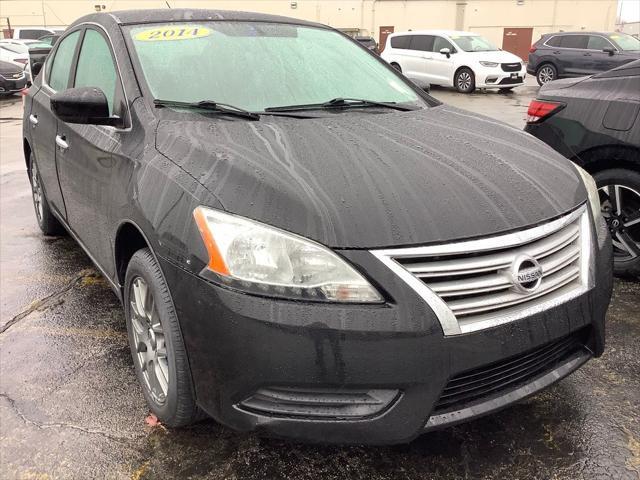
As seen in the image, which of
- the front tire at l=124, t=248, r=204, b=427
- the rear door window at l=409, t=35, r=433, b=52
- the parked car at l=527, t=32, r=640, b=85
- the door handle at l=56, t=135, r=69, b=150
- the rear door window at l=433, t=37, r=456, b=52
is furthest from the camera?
the rear door window at l=409, t=35, r=433, b=52

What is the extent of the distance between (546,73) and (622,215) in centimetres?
1633

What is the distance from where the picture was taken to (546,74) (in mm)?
18141

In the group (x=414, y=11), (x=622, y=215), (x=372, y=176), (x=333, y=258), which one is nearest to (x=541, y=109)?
(x=622, y=215)

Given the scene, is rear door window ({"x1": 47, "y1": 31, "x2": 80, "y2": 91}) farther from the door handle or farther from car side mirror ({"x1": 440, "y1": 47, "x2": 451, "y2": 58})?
car side mirror ({"x1": 440, "y1": 47, "x2": 451, "y2": 58})

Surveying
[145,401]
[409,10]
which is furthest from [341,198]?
[409,10]

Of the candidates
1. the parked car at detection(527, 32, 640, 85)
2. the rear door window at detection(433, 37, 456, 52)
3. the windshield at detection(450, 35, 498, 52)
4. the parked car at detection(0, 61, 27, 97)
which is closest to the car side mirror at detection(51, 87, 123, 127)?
the parked car at detection(0, 61, 27, 97)

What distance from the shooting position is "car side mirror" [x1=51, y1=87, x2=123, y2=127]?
2.43m

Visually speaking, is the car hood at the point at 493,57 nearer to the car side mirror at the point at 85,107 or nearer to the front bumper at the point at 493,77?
the front bumper at the point at 493,77

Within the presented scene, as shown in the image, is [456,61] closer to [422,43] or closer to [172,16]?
[422,43]

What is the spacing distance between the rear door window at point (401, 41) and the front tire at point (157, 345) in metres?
17.4

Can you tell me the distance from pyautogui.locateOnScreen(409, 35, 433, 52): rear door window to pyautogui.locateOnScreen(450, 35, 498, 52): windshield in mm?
704

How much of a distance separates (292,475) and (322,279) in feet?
2.67

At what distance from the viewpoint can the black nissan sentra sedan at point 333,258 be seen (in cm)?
169

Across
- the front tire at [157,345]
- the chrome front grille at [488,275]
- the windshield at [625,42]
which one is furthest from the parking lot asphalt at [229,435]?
the windshield at [625,42]
